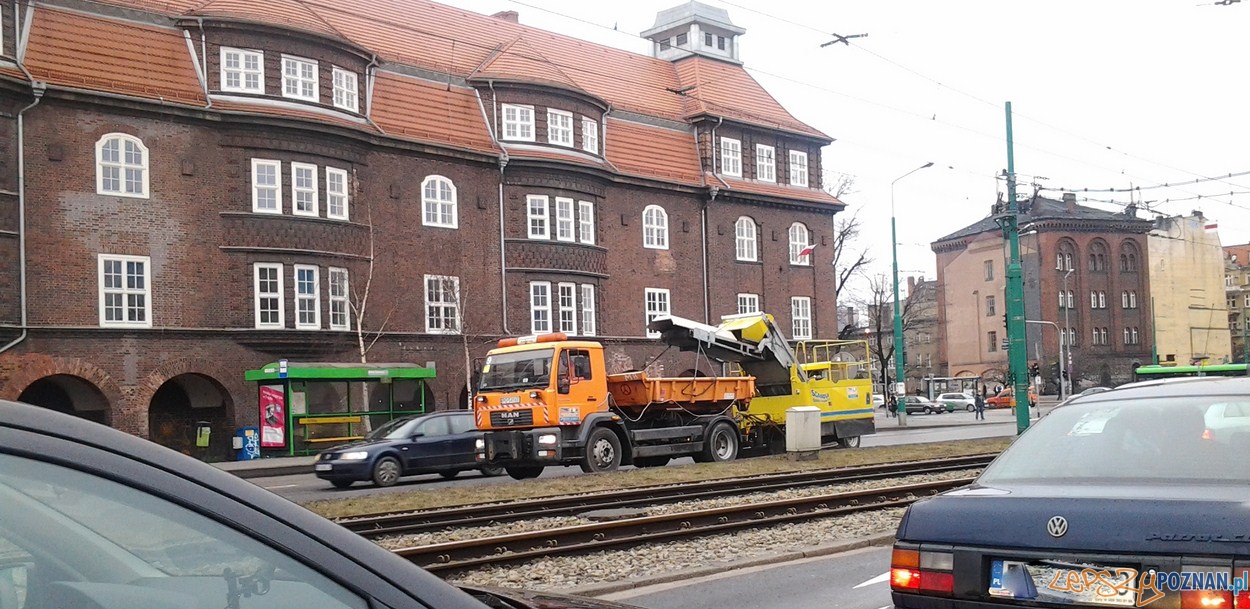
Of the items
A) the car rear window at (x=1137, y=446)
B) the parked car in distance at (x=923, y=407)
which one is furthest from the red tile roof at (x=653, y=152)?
the car rear window at (x=1137, y=446)

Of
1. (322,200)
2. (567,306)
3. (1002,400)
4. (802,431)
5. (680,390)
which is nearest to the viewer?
(802,431)

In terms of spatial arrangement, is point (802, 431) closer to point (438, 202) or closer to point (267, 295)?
point (267, 295)

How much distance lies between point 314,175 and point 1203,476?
31.5 m

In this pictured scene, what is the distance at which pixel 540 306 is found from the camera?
129 ft

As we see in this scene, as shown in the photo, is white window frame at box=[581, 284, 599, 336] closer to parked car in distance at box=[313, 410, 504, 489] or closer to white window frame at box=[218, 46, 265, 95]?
white window frame at box=[218, 46, 265, 95]

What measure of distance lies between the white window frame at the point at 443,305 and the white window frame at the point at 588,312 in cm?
506

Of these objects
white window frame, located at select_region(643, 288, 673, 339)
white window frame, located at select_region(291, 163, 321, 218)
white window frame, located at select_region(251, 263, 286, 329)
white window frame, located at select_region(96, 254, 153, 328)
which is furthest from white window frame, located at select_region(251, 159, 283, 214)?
white window frame, located at select_region(643, 288, 673, 339)

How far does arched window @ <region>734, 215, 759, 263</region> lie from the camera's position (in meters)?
46.9

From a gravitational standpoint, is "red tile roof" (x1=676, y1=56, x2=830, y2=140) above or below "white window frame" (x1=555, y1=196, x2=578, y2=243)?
above

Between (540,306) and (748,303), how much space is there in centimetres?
1113

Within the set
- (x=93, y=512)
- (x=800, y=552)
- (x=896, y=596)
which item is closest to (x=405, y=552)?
(x=800, y=552)

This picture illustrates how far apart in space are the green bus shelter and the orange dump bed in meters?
10.9

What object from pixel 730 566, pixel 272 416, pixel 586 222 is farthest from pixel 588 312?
pixel 730 566

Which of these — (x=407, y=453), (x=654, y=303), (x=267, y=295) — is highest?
(x=267, y=295)
